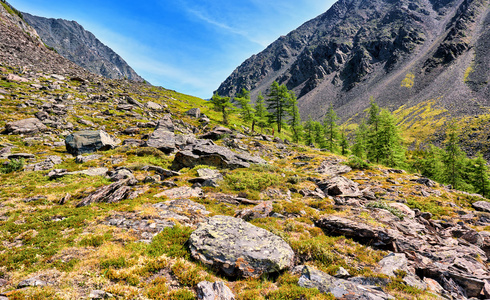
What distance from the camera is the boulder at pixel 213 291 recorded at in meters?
6.09

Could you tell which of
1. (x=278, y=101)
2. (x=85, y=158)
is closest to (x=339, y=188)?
(x=85, y=158)

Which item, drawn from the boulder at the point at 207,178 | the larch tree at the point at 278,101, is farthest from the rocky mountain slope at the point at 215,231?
the larch tree at the point at 278,101

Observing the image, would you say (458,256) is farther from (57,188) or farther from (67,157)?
(67,157)

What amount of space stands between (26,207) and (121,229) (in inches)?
300

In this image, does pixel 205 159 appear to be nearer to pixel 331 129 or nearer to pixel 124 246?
pixel 124 246

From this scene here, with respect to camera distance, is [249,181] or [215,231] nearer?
[215,231]

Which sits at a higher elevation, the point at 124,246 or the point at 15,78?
the point at 15,78

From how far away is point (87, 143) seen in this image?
78.8 ft

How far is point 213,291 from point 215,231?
2.96m

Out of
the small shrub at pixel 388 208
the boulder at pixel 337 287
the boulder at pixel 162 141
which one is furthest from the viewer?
the boulder at pixel 162 141

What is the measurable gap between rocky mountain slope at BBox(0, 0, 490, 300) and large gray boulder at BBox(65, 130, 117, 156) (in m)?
0.14

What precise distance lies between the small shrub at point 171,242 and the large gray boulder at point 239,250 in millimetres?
536

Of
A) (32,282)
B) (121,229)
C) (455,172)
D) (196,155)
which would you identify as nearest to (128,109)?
(196,155)

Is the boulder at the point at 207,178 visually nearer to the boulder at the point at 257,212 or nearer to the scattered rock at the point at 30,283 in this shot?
the boulder at the point at 257,212
